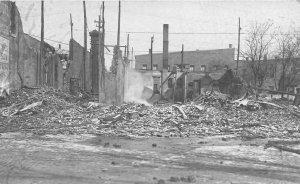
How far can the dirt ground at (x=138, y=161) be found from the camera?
628 cm

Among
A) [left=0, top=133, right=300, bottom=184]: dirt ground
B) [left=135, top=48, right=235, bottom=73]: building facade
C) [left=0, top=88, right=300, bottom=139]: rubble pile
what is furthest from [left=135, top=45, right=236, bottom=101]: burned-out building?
[left=0, top=133, right=300, bottom=184]: dirt ground

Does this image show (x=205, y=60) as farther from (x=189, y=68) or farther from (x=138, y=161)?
(x=138, y=161)

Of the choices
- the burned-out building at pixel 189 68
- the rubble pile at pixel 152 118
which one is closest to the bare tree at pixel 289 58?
the burned-out building at pixel 189 68

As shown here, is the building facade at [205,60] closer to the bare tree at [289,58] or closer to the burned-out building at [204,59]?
the burned-out building at [204,59]

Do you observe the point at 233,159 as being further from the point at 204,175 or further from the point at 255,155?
the point at 204,175

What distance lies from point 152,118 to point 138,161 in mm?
7091

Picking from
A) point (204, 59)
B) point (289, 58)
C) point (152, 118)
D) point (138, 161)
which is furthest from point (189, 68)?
point (138, 161)

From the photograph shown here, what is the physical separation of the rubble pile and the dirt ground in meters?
1.78

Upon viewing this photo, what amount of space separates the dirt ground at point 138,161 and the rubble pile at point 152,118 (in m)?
1.78

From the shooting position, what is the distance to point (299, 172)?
7145 mm

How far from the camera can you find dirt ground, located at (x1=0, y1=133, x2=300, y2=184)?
628 cm

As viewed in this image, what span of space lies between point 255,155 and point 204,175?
2712mm

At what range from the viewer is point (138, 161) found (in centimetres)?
771

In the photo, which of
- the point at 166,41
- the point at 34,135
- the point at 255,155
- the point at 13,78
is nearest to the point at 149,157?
the point at 255,155
